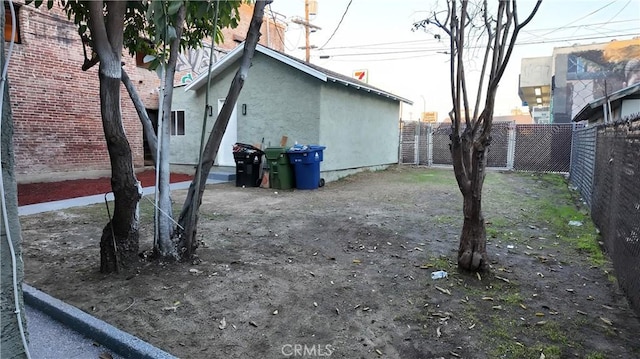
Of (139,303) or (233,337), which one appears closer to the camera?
(233,337)

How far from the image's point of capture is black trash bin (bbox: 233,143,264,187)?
10.6 m

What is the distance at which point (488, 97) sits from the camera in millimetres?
3682

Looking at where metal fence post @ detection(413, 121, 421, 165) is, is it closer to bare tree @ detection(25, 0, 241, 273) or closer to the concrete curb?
bare tree @ detection(25, 0, 241, 273)

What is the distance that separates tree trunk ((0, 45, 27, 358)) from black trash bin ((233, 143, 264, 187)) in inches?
356

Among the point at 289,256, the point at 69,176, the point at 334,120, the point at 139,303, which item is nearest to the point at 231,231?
the point at 289,256

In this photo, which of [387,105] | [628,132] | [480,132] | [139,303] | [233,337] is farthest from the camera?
[387,105]

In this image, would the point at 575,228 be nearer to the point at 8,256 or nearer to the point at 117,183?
the point at 117,183

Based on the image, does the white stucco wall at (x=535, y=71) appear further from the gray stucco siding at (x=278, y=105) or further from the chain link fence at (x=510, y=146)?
the gray stucco siding at (x=278, y=105)

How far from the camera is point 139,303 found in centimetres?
326

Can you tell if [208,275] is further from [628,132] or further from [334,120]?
[334,120]

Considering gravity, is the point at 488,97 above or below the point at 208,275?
above

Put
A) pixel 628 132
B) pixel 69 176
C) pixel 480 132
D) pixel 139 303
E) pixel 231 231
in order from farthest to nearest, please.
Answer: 1. pixel 69 176
2. pixel 231 231
3. pixel 628 132
4. pixel 480 132
5. pixel 139 303

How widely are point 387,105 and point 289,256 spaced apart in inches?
485

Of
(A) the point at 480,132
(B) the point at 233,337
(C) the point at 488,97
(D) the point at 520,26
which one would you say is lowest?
(B) the point at 233,337
